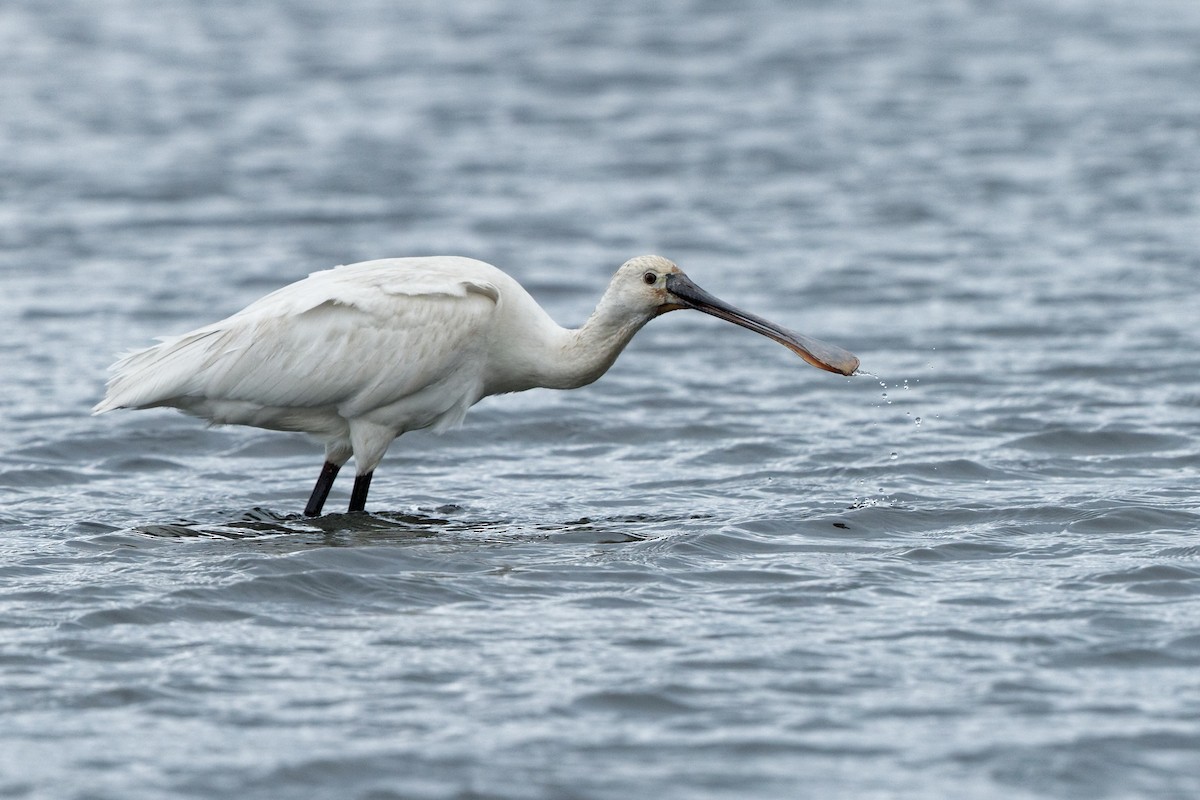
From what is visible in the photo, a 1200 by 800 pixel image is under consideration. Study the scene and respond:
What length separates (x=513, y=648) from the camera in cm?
909

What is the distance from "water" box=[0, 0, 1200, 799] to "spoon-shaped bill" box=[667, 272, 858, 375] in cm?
87

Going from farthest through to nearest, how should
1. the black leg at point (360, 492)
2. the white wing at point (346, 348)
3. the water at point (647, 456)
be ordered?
the black leg at point (360, 492), the white wing at point (346, 348), the water at point (647, 456)

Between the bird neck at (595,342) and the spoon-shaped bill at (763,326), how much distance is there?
9.5 inches

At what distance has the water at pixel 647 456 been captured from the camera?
26.4 feet

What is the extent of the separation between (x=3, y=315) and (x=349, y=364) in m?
7.58

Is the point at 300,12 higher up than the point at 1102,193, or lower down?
higher up

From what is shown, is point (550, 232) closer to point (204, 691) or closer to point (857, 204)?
point (857, 204)

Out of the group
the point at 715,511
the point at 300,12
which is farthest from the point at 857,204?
the point at 300,12

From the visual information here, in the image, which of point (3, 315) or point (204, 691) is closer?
point (204, 691)

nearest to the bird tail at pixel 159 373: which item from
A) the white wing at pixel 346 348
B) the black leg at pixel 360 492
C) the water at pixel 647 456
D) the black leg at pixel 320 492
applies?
the white wing at pixel 346 348

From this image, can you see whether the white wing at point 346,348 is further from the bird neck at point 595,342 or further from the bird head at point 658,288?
the bird head at point 658,288

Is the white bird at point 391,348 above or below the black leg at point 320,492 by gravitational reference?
above

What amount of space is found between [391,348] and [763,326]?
7.34 ft

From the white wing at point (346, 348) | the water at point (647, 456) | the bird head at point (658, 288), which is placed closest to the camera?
the water at point (647, 456)
